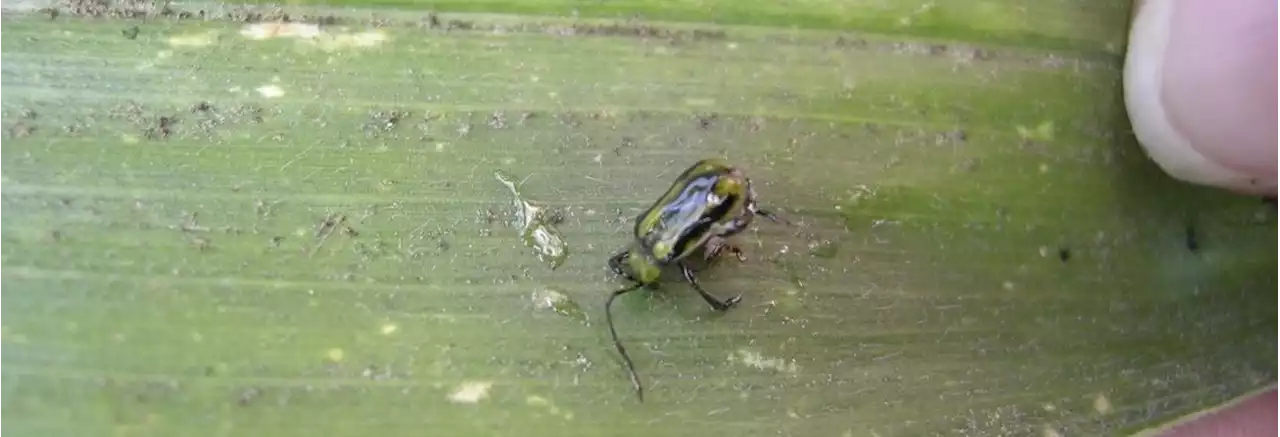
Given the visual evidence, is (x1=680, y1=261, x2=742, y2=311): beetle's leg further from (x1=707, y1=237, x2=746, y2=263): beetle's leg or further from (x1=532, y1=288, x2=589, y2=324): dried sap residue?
(x1=532, y1=288, x2=589, y2=324): dried sap residue

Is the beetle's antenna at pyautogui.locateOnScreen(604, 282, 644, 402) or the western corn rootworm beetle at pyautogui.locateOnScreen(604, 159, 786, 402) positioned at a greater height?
the western corn rootworm beetle at pyautogui.locateOnScreen(604, 159, 786, 402)

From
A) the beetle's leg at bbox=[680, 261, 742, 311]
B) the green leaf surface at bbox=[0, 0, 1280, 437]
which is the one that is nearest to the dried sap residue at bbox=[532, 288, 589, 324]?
the green leaf surface at bbox=[0, 0, 1280, 437]

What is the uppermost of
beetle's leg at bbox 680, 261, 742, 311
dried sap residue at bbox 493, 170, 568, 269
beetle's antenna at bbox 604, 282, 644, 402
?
dried sap residue at bbox 493, 170, 568, 269

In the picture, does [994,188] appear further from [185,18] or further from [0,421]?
[0,421]

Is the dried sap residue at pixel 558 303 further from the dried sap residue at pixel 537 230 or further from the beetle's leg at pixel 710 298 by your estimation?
the beetle's leg at pixel 710 298

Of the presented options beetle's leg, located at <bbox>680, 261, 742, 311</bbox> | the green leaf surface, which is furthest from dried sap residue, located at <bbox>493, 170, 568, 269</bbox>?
beetle's leg, located at <bbox>680, 261, 742, 311</bbox>

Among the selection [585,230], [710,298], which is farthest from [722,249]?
[585,230]

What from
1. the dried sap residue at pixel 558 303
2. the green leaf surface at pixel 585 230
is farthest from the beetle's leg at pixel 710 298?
the dried sap residue at pixel 558 303
